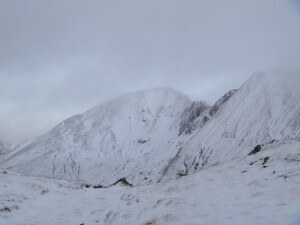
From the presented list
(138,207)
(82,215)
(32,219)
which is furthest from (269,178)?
(32,219)

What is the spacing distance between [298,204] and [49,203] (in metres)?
20.2

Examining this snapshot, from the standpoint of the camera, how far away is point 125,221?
20922mm

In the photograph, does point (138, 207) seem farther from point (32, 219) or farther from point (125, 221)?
point (32, 219)

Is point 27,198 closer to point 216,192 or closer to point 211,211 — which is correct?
point 216,192

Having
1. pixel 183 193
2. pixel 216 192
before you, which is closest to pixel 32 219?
pixel 183 193

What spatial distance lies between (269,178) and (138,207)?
8.11m

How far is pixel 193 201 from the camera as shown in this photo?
21812 mm

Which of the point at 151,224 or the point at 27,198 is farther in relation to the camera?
the point at 27,198

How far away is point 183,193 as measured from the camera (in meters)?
26.4

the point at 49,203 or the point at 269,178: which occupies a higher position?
the point at 49,203

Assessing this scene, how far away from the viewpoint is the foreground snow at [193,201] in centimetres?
1642

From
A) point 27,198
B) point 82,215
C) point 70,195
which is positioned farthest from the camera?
point 70,195

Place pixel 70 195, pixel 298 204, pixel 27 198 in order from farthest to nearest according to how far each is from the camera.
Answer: pixel 70 195, pixel 27 198, pixel 298 204

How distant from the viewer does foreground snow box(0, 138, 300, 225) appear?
16.4m
